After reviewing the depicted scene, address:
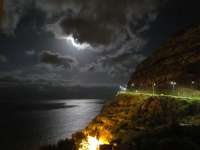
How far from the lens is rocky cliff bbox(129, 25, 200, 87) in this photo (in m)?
53.0

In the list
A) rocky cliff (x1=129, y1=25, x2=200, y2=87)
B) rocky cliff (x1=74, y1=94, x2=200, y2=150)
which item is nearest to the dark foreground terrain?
rocky cliff (x1=74, y1=94, x2=200, y2=150)

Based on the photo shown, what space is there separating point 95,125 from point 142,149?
22807 millimetres

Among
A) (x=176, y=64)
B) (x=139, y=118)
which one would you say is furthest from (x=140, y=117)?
(x=176, y=64)

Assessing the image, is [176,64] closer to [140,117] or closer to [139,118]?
[140,117]

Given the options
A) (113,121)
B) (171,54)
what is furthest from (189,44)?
(113,121)

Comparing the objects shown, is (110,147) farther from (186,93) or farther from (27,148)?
(27,148)

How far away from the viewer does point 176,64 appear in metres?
58.5

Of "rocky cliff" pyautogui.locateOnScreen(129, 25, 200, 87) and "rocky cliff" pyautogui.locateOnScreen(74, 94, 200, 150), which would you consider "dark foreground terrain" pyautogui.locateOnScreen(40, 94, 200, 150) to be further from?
"rocky cliff" pyautogui.locateOnScreen(129, 25, 200, 87)

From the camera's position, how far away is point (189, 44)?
66062mm

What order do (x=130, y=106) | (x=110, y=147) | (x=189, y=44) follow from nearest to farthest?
(x=110, y=147), (x=130, y=106), (x=189, y=44)

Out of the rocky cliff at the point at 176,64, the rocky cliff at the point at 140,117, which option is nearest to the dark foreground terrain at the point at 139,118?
the rocky cliff at the point at 140,117

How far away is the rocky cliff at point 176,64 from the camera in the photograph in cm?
5300

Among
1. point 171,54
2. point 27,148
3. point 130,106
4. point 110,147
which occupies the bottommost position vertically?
point 27,148

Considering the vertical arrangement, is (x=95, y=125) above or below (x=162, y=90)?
below
